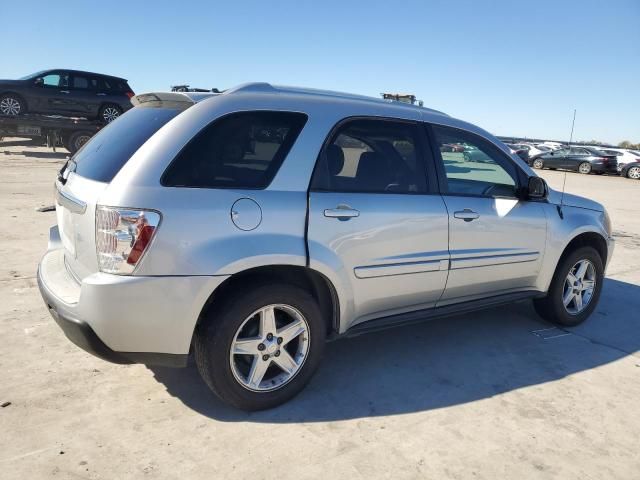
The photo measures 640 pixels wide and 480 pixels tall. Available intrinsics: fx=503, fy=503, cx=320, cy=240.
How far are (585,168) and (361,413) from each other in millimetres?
28560

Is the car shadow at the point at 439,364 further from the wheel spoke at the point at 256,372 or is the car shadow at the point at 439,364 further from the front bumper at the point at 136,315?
the front bumper at the point at 136,315

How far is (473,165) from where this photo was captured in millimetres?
3943

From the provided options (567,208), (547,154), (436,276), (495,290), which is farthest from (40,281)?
(547,154)

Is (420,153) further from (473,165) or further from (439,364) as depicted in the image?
(439,364)

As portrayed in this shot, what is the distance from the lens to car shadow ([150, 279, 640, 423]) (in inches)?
117

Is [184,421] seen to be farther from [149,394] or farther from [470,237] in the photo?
[470,237]

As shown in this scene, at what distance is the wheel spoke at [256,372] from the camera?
2819mm

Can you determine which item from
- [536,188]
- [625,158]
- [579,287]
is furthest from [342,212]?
[625,158]

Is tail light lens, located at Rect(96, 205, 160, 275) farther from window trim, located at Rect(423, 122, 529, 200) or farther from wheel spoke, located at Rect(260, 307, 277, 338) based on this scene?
window trim, located at Rect(423, 122, 529, 200)

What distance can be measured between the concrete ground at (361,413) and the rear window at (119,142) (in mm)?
1301

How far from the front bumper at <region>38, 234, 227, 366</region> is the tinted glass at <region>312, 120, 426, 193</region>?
96 cm

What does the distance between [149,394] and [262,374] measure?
2.37 ft

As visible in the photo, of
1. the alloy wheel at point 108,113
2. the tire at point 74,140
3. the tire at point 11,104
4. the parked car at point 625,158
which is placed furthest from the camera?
the parked car at point 625,158

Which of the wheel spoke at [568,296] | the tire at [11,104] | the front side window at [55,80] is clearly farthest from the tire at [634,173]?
the tire at [11,104]
